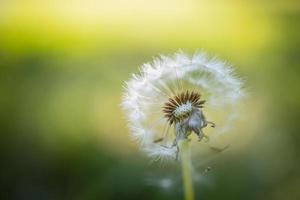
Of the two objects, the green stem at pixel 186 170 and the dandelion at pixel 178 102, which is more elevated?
the dandelion at pixel 178 102

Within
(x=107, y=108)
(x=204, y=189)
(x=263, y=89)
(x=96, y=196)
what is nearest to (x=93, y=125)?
(x=107, y=108)

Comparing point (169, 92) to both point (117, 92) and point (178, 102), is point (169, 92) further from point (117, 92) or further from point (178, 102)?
point (117, 92)

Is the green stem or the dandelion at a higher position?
the dandelion

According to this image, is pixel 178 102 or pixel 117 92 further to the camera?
pixel 117 92

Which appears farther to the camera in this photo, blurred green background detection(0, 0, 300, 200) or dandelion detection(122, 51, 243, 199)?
blurred green background detection(0, 0, 300, 200)

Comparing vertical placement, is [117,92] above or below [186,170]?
above

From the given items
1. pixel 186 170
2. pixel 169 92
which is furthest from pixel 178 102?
pixel 186 170

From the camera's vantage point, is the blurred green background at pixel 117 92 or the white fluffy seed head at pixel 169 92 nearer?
the white fluffy seed head at pixel 169 92
